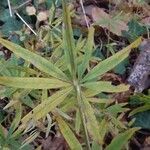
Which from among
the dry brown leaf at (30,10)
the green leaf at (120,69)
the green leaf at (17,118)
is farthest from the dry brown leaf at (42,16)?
the green leaf at (17,118)

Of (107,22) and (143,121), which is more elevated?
(107,22)

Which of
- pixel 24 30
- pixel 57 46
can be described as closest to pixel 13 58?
pixel 57 46

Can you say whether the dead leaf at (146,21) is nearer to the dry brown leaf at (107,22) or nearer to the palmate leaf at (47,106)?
the dry brown leaf at (107,22)

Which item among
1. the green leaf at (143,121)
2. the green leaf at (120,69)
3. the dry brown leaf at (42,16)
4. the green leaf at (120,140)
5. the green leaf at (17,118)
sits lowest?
the green leaf at (143,121)

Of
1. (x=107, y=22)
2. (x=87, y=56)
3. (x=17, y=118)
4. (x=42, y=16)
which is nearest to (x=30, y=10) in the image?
(x=42, y=16)

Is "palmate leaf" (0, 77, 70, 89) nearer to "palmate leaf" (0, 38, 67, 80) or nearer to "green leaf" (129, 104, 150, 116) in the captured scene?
"palmate leaf" (0, 38, 67, 80)

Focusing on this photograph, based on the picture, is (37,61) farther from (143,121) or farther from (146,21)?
(146,21)

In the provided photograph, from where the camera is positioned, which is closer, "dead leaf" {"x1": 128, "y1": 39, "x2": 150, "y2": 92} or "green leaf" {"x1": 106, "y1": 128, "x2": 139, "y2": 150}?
"green leaf" {"x1": 106, "y1": 128, "x2": 139, "y2": 150}

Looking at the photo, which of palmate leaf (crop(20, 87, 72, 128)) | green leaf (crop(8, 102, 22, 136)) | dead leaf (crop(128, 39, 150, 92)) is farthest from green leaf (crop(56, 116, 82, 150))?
dead leaf (crop(128, 39, 150, 92))

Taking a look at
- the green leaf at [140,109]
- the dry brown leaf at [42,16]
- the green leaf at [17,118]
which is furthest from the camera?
the dry brown leaf at [42,16]
